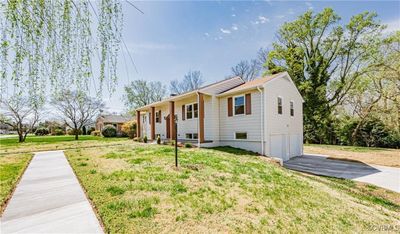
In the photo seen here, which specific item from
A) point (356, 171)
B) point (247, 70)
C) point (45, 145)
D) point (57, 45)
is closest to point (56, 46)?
point (57, 45)

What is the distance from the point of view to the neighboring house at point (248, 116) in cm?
1223

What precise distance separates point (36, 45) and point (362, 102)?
2582 cm

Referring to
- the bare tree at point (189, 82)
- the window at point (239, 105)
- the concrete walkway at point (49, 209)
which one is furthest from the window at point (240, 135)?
the bare tree at point (189, 82)

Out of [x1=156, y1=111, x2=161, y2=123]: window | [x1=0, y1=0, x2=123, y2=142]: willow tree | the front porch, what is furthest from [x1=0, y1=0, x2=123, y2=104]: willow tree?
Result: [x1=156, y1=111, x2=161, y2=123]: window

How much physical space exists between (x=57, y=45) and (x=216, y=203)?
3819 mm

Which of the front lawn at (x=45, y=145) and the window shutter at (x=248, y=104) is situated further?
the front lawn at (x=45, y=145)

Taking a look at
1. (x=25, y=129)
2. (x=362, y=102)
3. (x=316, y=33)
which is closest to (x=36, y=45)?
(x=362, y=102)

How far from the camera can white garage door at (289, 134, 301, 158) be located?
1489 cm

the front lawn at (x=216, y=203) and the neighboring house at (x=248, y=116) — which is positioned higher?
the neighboring house at (x=248, y=116)

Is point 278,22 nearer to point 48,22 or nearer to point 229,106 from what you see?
point 229,106

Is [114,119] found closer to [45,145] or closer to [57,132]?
[57,132]

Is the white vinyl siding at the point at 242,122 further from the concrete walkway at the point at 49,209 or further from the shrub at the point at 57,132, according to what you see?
the shrub at the point at 57,132

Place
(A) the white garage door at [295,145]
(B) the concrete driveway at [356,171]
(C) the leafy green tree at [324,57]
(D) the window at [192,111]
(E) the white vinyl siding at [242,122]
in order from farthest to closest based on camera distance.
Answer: (C) the leafy green tree at [324,57] < (D) the window at [192,111] < (A) the white garage door at [295,145] < (E) the white vinyl siding at [242,122] < (B) the concrete driveway at [356,171]

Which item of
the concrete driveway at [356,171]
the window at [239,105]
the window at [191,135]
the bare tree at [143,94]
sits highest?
the bare tree at [143,94]
